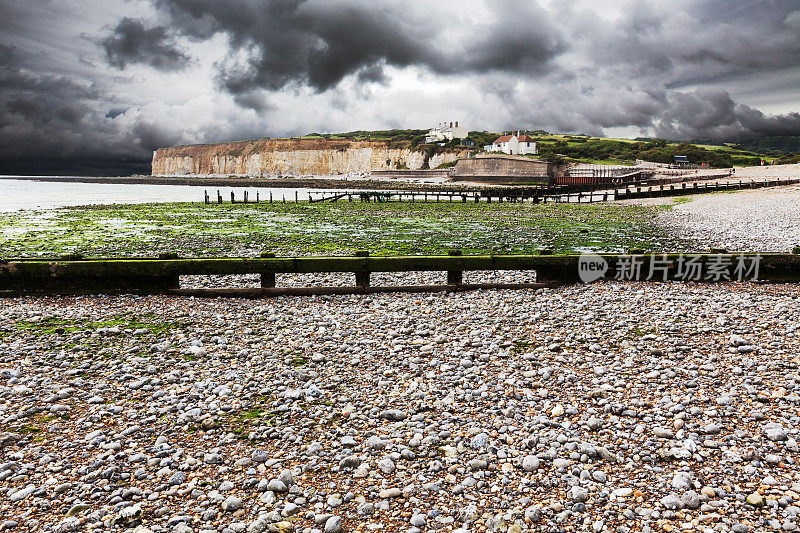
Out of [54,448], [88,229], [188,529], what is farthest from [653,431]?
[88,229]

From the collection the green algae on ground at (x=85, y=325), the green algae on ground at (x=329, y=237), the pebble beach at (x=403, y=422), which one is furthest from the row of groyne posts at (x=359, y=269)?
the green algae on ground at (x=329, y=237)

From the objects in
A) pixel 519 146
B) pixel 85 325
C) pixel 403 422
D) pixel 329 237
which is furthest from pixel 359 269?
pixel 519 146

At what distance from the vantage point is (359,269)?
12.0 meters

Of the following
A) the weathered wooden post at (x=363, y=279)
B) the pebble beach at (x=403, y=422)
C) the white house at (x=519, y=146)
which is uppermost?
the white house at (x=519, y=146)

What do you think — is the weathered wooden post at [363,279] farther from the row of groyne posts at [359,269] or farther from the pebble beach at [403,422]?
the pebble beach at [403,422]

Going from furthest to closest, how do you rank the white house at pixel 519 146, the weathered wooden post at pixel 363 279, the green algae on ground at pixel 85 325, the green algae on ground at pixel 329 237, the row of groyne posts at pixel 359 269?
the white house at pixel 519 146, the green algae on ground at pixel 329 237, the weathered wooden post at pixel 363 279, the row of groyne posts at pixel 359 269, the green algae on ground at pixel 85 325

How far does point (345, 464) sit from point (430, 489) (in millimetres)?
1004

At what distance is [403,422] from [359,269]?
635cm

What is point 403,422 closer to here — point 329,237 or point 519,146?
point 329,237

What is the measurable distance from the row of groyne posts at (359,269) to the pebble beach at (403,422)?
1660 millimetres

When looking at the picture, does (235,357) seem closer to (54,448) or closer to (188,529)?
(54,448)

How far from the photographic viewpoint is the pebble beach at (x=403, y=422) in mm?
4449

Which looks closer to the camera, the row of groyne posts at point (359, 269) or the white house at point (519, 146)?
the row of groyne posts at point (359, 269)

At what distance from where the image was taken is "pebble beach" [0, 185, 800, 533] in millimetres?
4449
